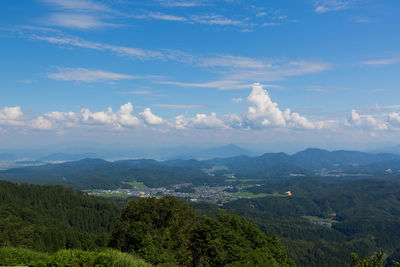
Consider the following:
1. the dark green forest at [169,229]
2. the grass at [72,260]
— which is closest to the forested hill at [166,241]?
the grass at [72,260]

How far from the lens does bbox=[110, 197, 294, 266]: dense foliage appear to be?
2708cm

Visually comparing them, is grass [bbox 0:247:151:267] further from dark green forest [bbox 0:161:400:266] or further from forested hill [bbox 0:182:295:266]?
dark green forest [bbox 0:161:400:266]

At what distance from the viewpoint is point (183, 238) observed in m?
30.9

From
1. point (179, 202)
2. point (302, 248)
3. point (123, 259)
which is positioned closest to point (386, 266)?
point (302, 248)

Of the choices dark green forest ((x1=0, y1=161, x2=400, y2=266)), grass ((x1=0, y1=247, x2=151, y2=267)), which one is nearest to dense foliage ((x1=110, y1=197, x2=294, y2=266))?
Answer: dark green forest ((x1=0, y1=161, x2=400, y2=266))

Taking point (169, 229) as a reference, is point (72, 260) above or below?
above

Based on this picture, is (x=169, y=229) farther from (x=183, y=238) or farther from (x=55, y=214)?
(x=55, y=214)

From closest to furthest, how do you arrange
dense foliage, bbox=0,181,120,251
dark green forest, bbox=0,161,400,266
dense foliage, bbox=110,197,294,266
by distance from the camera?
1. dense foliage, bbox=110,197,294,266
2. dark green forest, bbox=0,161,400,266
3. dense foliage, bbox=0,181,120,251

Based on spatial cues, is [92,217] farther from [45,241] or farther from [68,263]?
[68,263]

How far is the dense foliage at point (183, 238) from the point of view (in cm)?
2708

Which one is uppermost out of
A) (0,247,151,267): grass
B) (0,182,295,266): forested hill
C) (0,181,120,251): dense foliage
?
(0,247,151,267): grass

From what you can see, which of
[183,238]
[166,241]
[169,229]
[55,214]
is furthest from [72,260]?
[55,214]

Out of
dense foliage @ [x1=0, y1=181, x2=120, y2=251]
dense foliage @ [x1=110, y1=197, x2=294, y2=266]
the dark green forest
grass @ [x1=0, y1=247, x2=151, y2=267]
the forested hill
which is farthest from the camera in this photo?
dense foliage @ [x1=0, y1=181, x2=120, y2=251]

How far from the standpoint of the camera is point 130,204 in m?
37.9
